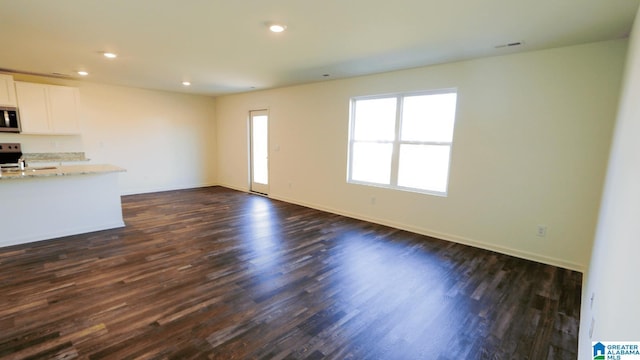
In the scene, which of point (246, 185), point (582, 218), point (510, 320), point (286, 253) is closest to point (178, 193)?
point (246, 185)

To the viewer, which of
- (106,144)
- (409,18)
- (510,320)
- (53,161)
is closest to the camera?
(510,320)

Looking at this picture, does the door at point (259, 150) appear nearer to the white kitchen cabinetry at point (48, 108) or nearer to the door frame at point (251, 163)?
the door frame at point (251, 163)

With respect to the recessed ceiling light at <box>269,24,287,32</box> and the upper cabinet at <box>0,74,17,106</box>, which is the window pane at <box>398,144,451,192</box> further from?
the upper cabinet at <box>0,74,17,106</box>

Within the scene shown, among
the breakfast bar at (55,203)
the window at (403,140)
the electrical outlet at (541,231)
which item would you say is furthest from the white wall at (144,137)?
the electrical outlet at (541,231)

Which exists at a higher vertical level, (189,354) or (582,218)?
(582,218)

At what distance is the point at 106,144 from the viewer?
252 inches

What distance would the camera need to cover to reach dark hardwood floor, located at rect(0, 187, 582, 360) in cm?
199

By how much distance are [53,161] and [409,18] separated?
23.0 feet

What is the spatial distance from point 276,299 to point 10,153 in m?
6.17

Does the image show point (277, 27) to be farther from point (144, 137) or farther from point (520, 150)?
point (144, 137)

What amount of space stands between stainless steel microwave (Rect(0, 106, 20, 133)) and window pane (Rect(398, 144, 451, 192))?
669 cm

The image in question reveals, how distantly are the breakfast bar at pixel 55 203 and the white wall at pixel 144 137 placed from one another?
243 centimetres

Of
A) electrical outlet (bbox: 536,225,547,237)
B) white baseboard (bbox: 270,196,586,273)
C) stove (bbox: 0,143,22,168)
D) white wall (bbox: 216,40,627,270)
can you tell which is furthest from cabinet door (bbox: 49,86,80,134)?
electrical outlet (bbox: 536,225,547,237)

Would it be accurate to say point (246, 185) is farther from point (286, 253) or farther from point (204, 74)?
point (286, 253)
